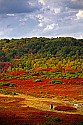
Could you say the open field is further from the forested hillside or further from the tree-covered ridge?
the tree-covered ridge

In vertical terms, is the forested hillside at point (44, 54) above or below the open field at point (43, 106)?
above

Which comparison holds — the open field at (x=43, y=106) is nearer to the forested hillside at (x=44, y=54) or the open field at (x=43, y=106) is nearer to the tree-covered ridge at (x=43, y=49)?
the forested hillside at (x=44, y=54)

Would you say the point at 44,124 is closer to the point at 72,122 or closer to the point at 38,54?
the point at 72,122

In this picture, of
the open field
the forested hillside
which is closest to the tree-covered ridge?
the forested hillside

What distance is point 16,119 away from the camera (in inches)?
1166

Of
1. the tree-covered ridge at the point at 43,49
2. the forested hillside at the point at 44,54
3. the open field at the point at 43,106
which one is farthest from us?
the tree-covered ridge at the point at 43,49

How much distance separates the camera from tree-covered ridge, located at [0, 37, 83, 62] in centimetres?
14225

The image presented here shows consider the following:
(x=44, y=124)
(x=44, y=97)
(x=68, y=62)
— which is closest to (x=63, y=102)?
(x=44, y=97)

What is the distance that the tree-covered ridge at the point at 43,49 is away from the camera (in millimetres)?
142250

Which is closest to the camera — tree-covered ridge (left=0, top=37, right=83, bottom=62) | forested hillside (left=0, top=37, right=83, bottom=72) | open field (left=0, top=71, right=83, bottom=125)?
open field (left=0, top=71, right=83, bottom=125)

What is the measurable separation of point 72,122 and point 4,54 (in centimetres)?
12636

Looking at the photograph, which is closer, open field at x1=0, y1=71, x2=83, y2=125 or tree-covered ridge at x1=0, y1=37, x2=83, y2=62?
open field at x1=0, y1=71, x2=83, y2=125

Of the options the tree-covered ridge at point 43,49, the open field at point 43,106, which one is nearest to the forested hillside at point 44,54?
the tree-covered ridge at point 43,49

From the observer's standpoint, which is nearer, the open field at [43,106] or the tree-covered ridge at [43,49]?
the open field at [43,106]
